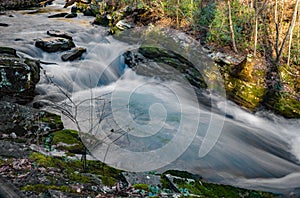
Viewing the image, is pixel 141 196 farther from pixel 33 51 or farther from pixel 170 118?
pixel 33 51

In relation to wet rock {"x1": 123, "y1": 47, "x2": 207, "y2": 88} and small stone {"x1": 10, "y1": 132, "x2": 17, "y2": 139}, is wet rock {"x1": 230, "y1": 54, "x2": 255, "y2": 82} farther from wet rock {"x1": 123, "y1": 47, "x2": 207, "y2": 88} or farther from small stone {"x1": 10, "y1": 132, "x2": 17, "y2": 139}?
small stone {"x1": 10, "y1": 132, "x2": 17, "y2": 139}

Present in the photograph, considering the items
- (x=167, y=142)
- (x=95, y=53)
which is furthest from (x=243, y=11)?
(x=167, y=142)

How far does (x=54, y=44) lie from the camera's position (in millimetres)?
12023

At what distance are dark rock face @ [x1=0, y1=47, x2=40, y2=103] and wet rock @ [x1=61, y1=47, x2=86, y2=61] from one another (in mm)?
3593

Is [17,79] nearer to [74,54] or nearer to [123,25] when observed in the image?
[74,54]

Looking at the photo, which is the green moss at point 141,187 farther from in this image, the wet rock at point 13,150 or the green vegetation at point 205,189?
the wet rock at point 13,150

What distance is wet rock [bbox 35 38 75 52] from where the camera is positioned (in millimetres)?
11852

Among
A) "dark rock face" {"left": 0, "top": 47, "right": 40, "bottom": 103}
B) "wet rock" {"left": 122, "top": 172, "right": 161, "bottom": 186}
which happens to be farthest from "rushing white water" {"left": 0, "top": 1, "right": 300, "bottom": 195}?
"wet rock" {"left": 122, "top": 172, "right": 161, "bottom": 186}

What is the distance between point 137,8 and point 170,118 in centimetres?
1037

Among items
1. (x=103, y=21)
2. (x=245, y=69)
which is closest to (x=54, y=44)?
(x=103, y=21)

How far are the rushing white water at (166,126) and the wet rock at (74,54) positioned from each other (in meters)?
0.24

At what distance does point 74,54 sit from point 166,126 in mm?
6075

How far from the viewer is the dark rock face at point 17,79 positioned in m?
7.36

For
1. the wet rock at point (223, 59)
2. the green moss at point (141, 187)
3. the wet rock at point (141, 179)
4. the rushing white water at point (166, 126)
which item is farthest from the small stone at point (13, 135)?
the wet rock at point (223, 59)
